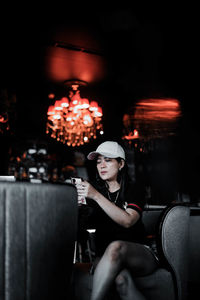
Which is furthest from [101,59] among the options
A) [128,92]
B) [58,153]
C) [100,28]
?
[58,153]

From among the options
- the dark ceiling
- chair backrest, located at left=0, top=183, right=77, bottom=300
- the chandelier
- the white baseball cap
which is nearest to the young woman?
the white baseball cap

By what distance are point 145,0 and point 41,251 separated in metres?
2.66

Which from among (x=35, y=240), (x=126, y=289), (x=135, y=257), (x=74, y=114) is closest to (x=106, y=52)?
(x=74, y=114)

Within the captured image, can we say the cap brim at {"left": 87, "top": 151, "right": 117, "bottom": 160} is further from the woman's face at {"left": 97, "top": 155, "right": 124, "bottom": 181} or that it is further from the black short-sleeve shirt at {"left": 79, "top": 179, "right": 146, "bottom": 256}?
the black short-sleeve shirt at {"left": 79, "top": 179, "right": 146, "bottom": 256}

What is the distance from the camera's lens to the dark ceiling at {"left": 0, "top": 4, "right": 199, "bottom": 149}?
3.17 metres

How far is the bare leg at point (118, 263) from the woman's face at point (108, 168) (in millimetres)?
503

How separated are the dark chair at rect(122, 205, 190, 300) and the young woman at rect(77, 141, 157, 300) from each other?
7 centimetres

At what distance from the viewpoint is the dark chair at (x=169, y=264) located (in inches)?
66.3

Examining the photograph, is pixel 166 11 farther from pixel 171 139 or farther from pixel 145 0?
pixel 171 139

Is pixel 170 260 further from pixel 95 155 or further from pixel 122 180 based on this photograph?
pixel 95 155

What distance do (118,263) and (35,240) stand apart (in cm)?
58

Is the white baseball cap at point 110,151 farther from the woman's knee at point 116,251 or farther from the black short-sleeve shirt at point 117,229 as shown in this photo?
the woman's knee at point 116,251

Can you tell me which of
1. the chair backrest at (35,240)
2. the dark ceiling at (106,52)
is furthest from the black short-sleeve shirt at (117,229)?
the dark ceiling at (106,52)

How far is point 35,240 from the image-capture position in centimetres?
109
